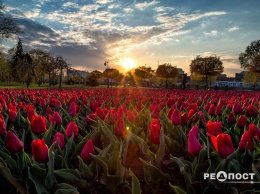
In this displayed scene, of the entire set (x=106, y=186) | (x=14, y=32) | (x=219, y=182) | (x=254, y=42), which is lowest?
(x=106, y=186)

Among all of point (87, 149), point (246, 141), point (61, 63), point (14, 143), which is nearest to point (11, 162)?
point (14, 143)

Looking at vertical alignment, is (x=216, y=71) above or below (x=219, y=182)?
above

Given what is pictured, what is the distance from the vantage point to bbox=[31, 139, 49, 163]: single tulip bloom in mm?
1829

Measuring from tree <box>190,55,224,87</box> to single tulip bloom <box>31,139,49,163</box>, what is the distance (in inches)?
2369

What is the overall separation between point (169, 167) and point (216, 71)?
6119 centimetres

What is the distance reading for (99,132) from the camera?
Answer: 264 centimetres

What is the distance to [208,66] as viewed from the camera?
5969 centimetres

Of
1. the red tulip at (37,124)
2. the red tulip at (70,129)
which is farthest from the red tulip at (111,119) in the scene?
the red tulip at (37,124)

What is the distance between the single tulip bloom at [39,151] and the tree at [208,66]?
60.2 m

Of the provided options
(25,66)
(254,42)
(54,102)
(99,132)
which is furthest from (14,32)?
(254,42)

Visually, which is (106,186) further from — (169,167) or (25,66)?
(25,66)

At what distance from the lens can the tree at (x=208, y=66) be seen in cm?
5969

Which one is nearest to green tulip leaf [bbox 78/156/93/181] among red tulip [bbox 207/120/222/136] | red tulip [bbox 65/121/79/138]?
red tulip [bbox 65/121/79/138]

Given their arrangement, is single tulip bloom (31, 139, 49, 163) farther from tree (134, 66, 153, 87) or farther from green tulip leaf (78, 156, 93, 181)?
tree (134, 66, 153, 87)
